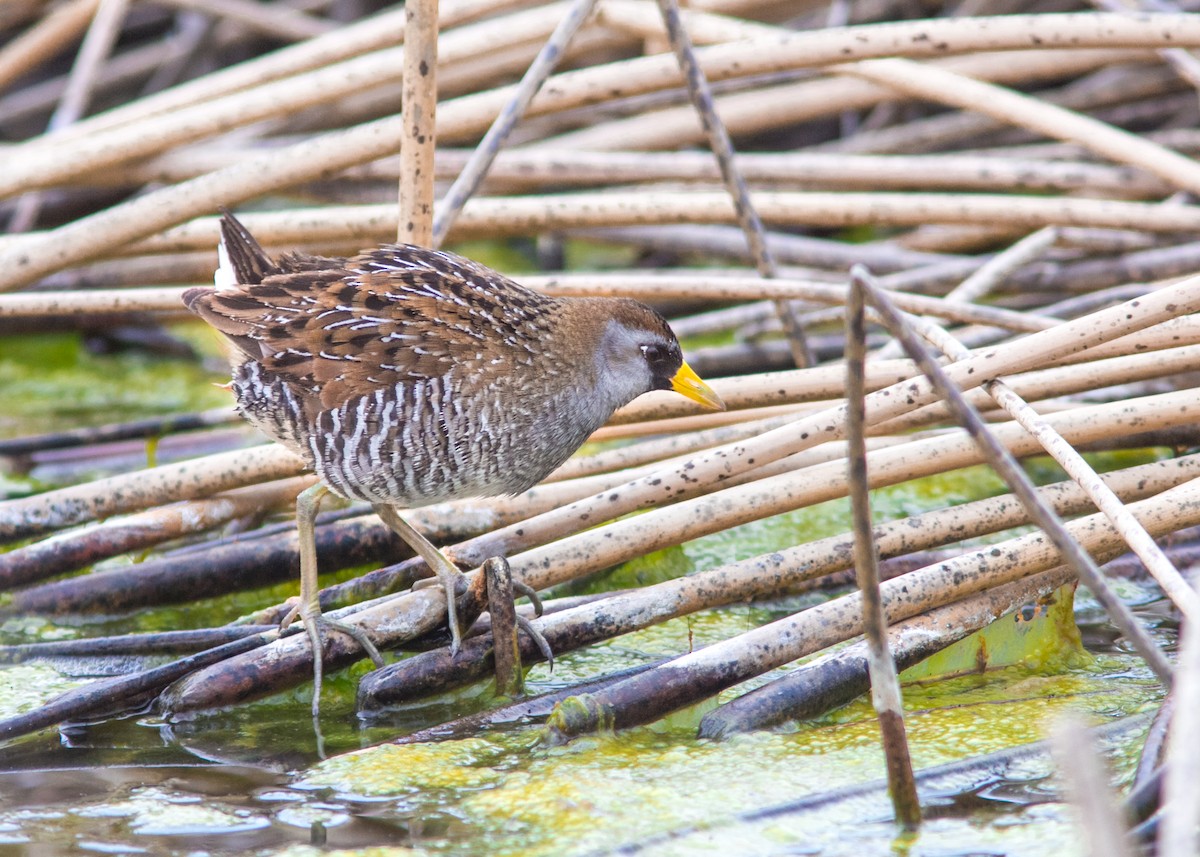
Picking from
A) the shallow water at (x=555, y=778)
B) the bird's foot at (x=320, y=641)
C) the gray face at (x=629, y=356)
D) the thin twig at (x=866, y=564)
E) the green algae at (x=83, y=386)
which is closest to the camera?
the thin twig at (x=866, y=564)

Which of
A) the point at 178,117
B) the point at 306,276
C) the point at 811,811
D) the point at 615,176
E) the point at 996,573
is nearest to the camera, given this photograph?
the point at 811,811

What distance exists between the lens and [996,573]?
220 cm

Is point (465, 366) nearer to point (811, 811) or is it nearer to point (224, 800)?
point (224, 800)

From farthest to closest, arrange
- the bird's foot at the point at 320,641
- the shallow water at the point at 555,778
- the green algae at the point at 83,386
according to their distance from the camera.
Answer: the green algae at the point at 83,386, the bird's foot at the point at 320,641, the shallow water at the point at 555,778

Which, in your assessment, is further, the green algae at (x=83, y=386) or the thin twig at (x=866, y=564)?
the green algae at (x=83, y=386)

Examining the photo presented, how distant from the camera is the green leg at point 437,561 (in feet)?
7.47

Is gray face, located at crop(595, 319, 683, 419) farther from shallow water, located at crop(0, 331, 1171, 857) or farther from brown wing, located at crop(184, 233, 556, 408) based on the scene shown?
shallow water, located at crop(0, 331, 1171, 857)

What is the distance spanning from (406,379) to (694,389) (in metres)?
0.59

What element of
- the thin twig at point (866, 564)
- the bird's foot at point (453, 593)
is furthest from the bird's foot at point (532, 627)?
the thin twig at point (866, 564)

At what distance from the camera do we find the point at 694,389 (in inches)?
101

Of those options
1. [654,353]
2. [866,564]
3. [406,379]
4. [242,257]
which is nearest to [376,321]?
[406,379]

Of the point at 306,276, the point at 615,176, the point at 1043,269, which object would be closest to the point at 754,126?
the point at 615,176

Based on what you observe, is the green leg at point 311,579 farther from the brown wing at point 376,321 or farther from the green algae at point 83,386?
the green algae at point 83,386

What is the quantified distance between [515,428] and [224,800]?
0.78m
